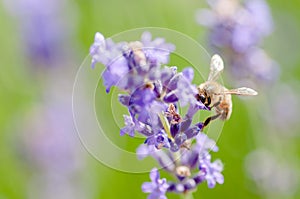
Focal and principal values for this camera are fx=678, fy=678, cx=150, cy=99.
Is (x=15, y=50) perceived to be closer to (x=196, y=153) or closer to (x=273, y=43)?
(x=273, y=43)

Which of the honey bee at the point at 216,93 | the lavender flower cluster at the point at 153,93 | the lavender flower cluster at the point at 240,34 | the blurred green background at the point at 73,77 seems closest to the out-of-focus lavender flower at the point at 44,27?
the blurred green background at the point at 73,77

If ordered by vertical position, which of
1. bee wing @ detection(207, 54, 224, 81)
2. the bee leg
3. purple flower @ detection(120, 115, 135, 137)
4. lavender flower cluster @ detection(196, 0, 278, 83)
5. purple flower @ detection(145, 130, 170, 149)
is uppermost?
lavender flower cluster @ detection(196, 0, 278, 83)

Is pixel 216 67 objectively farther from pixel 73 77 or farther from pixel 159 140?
pixel 73 77

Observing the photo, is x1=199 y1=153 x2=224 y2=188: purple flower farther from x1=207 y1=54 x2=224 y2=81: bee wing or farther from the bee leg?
x1=207 y1=54 x2=224 y2=81: bee wing

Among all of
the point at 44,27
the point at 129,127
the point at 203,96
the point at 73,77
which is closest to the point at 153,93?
the point at 129,127

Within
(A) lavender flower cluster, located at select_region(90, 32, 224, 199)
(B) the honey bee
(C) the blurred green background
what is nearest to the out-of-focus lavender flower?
(C) the blurred green background

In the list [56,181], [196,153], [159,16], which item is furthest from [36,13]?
[196,153]
